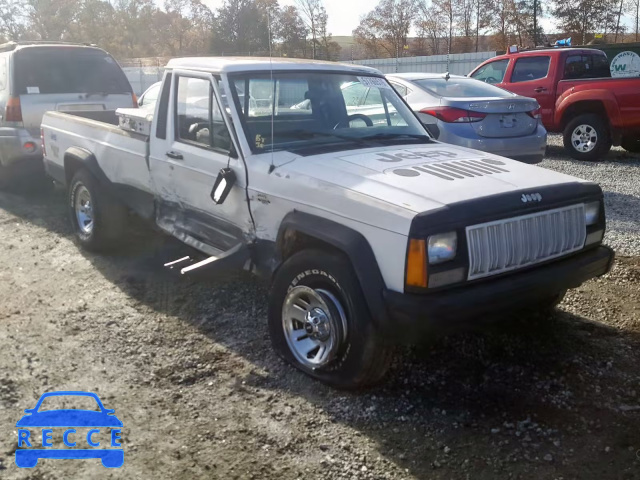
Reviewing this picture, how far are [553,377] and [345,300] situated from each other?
1.36 metres

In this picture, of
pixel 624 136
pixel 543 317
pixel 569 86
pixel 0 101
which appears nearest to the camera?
pixel 543 317

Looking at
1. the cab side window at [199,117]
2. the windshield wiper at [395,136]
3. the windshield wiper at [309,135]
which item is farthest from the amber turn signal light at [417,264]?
the cab side window at [199,117]

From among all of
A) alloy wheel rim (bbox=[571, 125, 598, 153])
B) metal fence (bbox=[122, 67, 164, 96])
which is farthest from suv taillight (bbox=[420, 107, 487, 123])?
metal fence (bbox=[122, 67, 164, 96])

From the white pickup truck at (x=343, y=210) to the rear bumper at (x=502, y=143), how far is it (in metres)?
3.42

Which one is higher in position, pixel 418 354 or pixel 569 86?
pixel 569 86

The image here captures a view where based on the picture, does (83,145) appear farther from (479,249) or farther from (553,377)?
(553,377)

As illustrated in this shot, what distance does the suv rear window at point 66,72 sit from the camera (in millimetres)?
8320

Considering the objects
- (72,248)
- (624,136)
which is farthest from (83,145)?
(624,136)

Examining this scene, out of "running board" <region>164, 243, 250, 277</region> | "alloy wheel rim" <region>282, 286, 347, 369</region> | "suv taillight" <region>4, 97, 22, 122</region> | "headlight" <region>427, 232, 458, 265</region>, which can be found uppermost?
"suv taillight" <region>4, 97, 22, 122</region>

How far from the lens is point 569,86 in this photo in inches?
456

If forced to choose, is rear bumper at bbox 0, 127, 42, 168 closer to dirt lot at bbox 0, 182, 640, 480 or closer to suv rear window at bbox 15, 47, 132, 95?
suv rear window at bbox 15, 47, 132, 95

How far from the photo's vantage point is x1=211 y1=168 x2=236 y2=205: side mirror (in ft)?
14.1

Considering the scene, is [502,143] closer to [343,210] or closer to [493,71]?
[343,210]

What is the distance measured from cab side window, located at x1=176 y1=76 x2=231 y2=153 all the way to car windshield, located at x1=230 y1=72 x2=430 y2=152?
0.22 metres
